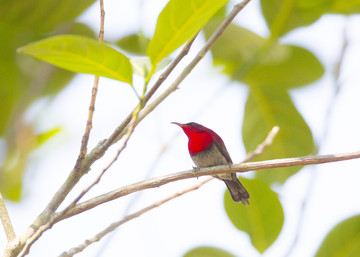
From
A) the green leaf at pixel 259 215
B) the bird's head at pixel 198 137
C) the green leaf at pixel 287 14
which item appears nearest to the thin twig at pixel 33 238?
the green leaf at pixel 259 215

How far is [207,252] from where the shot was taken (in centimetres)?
214

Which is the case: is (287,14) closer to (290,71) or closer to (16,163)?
(290,71)

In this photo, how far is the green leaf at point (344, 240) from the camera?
2104 mm

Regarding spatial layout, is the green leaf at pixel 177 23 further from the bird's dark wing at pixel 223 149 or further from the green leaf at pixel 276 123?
the bird's dark wing at pixel 223 149

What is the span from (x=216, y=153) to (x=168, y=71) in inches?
111

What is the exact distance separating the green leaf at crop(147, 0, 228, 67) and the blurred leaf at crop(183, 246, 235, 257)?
1.04m

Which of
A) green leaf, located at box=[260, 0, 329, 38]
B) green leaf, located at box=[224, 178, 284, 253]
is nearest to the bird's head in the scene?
green leaf, located at box=[260, 0, 329, 38]

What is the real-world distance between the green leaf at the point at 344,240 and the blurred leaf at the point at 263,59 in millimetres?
1075

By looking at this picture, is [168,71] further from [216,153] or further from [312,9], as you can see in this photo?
[216,153]

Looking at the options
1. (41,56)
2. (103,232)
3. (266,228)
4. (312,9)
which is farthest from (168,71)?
(312,9)

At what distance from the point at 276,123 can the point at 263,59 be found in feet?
1.63

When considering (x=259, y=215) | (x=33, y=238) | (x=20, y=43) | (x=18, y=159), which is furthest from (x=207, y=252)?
(x=20, y=43)

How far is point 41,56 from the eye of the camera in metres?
1.25

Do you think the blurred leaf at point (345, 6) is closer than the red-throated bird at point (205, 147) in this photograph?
Yes
